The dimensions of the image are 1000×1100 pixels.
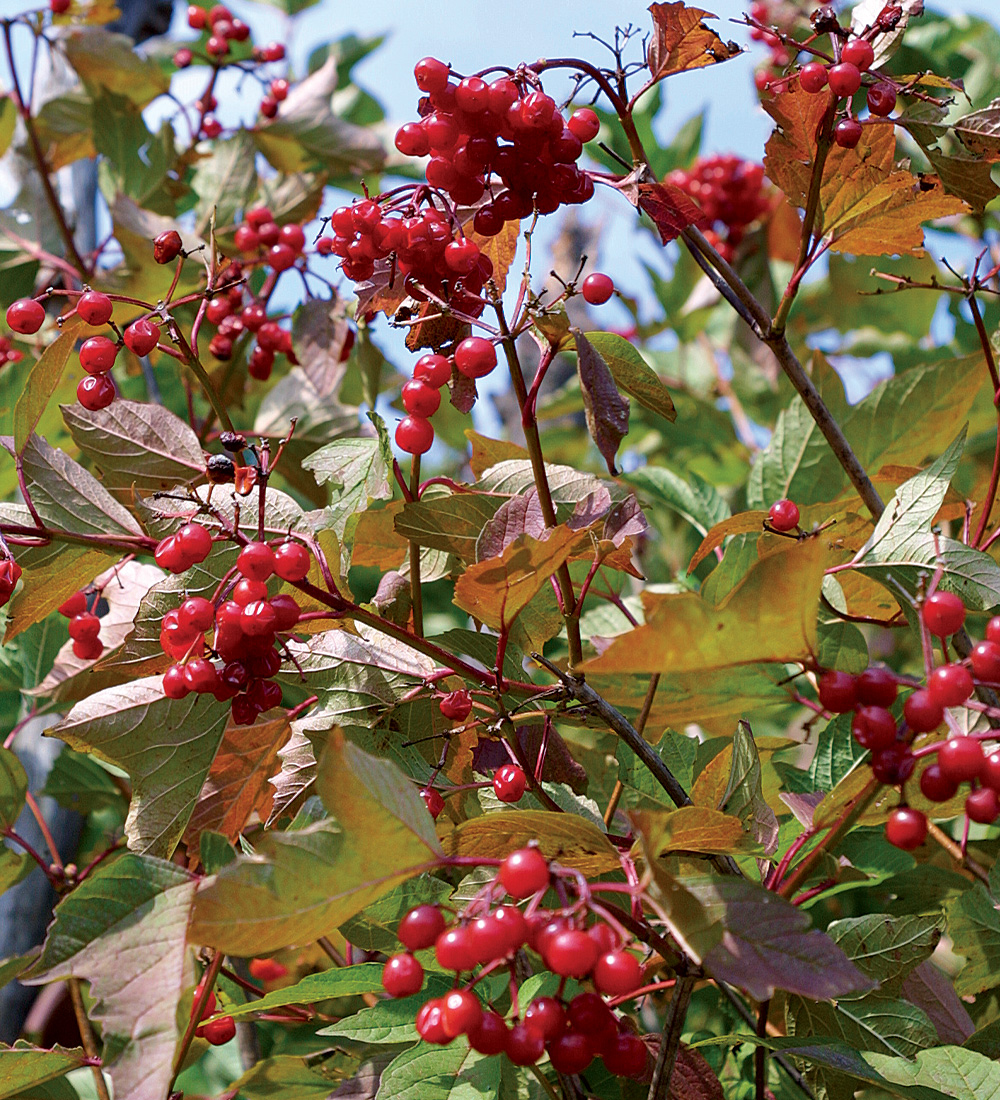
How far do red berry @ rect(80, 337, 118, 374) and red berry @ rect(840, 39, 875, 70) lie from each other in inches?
26.0

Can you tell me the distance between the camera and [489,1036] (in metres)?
0.56

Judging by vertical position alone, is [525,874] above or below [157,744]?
above

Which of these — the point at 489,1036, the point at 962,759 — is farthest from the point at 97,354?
the point at 962,759

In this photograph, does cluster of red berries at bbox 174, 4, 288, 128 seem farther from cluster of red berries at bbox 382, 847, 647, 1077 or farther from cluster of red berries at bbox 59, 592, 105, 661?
cluster of red berries at bbox 382, 847, 647, 1077

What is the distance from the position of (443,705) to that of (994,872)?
52 centimetres

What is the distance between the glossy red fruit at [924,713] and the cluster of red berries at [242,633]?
0.41m

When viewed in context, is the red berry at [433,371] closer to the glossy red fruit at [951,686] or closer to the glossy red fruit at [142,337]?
the glossy red fruit at [142,337]

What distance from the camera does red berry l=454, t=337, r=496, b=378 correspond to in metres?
0.78

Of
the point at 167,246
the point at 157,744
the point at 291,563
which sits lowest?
the point at 157,744

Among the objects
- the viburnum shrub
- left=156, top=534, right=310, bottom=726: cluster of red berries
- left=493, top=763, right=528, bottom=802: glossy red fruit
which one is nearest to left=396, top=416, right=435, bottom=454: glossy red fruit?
the viburnum shrub

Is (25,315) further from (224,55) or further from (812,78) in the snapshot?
(224,55)

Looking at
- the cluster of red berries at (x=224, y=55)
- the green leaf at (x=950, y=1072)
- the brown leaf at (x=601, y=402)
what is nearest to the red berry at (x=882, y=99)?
the brown leaf at (x=601, y=402)

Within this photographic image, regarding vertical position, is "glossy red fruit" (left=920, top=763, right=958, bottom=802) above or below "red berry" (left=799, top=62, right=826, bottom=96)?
below

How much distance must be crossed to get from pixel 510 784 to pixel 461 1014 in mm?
217
